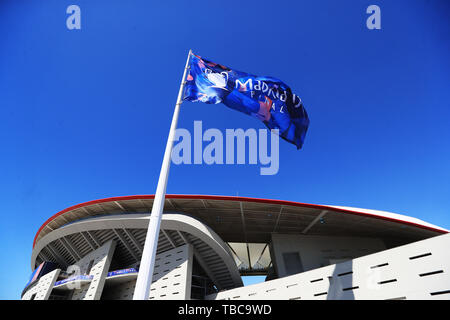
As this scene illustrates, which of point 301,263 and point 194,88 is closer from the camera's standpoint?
point 194,88

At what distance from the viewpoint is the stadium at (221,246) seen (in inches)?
494

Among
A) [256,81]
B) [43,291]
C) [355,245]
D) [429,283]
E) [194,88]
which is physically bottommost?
[43,291]

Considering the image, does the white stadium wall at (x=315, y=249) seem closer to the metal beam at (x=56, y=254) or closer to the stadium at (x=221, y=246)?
the stadium at (x=221, y=246)

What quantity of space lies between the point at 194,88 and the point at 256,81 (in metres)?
2.95

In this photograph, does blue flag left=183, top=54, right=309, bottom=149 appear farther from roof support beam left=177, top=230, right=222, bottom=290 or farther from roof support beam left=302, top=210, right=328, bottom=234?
roof support beam left=177, top=230, right=222, bottom=290

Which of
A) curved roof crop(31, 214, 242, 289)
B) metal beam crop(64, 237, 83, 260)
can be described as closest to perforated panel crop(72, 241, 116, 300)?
curved roof crop(31, 214, 242, 289)

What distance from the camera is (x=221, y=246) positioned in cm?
1717

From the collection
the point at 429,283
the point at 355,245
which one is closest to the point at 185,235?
the point at 429,283

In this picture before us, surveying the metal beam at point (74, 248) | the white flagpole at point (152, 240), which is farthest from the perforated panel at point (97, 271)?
the white flagpole at point (152, 240)

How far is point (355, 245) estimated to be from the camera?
71.1 feet

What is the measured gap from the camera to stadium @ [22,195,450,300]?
1255 cm

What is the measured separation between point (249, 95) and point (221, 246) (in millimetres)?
12956

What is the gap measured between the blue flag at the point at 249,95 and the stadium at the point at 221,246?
846cm
